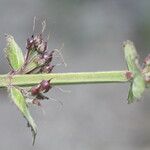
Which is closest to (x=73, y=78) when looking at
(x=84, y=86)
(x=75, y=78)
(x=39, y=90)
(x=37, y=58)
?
(x=75, y=78)

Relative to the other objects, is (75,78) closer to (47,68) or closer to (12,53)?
(47,68)

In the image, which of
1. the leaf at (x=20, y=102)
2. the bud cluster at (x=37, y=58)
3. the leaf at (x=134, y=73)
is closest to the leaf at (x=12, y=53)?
the bud cluster at (x=37, y=58)

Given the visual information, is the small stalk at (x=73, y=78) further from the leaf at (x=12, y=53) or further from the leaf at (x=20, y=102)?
the leaf at (x=12, y=53)

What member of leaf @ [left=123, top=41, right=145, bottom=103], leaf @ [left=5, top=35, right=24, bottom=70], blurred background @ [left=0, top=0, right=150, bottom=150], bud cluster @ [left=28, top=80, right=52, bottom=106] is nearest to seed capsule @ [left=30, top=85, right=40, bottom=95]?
bud cluster @ [left=28, top=80, right=52, bottom=106]

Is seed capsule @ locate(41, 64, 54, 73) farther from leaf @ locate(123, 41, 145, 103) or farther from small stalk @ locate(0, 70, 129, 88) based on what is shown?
leaf @ locate(123, 41, 145, 103)

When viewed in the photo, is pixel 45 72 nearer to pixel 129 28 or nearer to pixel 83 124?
pixel 83 124
